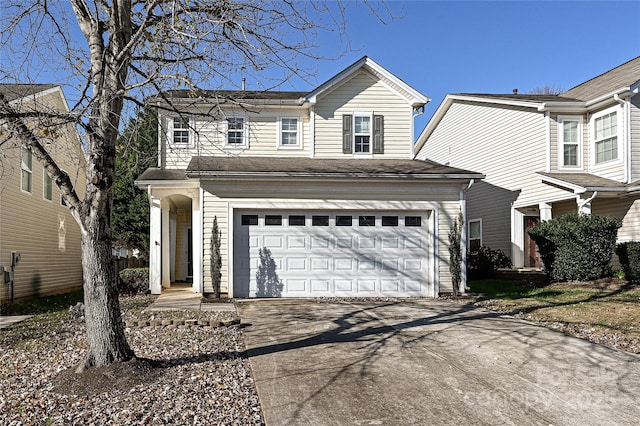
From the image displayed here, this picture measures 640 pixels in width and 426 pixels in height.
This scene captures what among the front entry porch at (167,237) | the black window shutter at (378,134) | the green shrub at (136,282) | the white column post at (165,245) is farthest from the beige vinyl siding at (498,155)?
the green shrub at (136,282)

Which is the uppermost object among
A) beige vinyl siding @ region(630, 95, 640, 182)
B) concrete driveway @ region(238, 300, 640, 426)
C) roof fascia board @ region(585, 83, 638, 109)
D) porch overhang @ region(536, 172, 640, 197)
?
roof fascia board @ region(585, 83, 638, 109)

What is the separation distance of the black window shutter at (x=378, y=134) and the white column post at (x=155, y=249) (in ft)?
20.9

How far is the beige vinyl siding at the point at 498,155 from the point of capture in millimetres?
17344

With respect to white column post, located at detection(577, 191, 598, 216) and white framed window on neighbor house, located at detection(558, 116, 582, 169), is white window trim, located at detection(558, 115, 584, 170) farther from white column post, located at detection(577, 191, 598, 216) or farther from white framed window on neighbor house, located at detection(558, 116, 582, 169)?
white column post, located at detection(577, 191, 598, 216)

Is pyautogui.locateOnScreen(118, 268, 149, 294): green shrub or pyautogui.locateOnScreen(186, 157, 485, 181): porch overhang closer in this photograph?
pyautogui.locateOnScreen(186, 157, 485, 181): porch overhang

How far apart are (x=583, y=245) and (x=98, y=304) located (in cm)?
1195

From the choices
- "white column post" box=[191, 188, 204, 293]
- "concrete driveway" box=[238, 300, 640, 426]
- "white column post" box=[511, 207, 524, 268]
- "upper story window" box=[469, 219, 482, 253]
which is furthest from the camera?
"upper story window" box=[469, 219, 482, 253]

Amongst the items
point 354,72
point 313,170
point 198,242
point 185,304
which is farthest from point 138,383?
point 354,72

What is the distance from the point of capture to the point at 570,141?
1686 centimetres

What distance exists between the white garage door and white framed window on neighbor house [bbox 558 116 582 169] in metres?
6.76

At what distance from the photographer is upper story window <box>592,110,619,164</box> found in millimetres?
15732

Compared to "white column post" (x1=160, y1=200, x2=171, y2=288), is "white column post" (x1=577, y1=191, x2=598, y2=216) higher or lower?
higher

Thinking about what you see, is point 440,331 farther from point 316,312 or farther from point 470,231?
point 470,231

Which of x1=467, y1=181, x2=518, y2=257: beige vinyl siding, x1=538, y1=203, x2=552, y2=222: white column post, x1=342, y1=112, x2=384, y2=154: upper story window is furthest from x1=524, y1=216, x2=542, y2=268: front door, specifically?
x1=342, y1=112, x2=384, y2=154: upper story window
